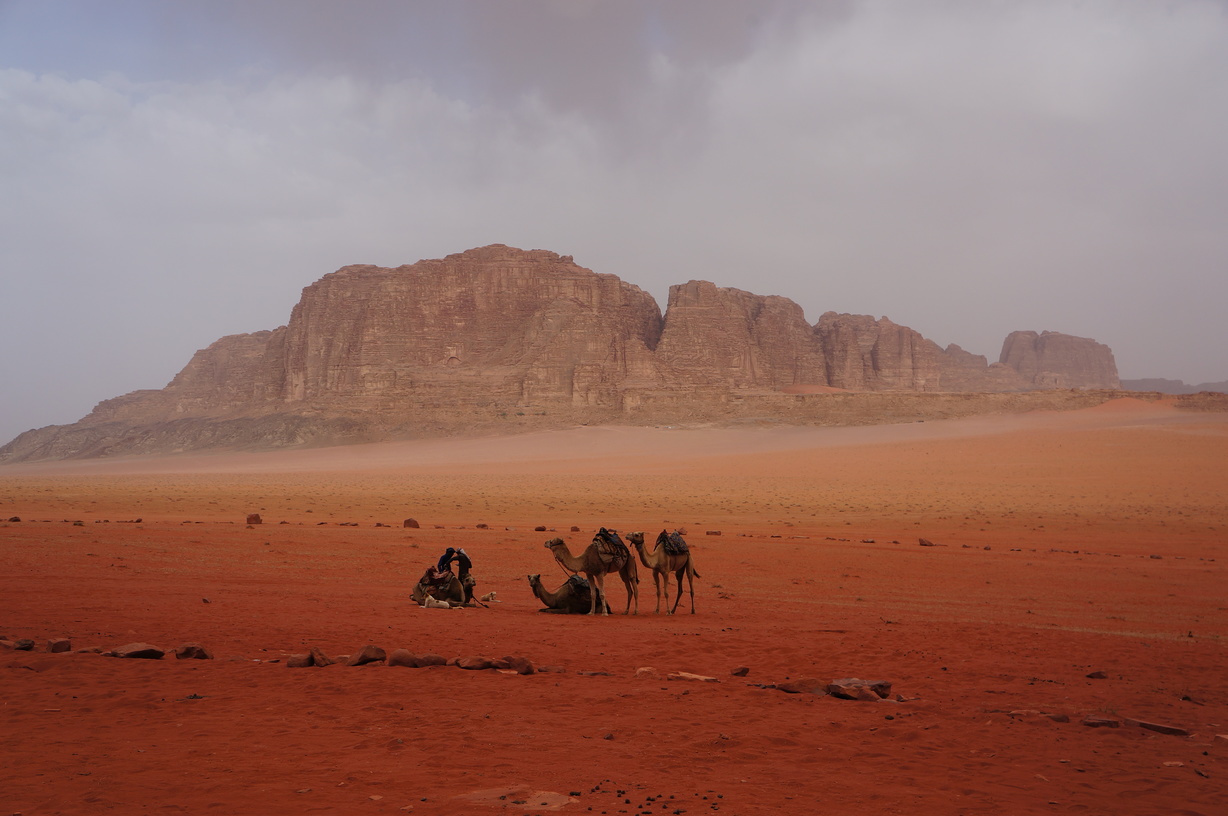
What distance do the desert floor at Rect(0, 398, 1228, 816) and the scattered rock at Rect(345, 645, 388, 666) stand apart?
19 centimetres

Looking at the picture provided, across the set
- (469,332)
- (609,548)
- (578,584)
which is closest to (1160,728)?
(609,548)

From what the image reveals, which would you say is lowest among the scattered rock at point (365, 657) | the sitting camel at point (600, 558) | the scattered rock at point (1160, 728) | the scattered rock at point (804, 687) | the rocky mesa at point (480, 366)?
the scattered rock at point (1160, 728)

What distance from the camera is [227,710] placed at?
625cm

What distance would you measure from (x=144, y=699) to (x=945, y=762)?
5.89 meters

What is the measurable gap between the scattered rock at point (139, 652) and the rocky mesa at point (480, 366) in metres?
91.6

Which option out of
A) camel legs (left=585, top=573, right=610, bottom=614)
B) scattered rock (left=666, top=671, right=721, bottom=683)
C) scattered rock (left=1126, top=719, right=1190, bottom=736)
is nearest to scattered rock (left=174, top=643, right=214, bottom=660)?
scattered rock (left=666, top=671, right=721, bottom=683)

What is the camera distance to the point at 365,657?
7.71 metres

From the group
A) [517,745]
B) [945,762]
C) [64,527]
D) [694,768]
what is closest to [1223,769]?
[945,762]

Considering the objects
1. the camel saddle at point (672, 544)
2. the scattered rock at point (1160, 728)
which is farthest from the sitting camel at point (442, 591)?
the scattered rock at point (1160, 728)

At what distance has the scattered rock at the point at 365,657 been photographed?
7684 millimetres

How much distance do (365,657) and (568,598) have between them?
4366 millimetres

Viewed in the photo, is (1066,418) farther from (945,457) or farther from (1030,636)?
(1030,636)

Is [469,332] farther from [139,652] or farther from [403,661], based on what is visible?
[403,661]

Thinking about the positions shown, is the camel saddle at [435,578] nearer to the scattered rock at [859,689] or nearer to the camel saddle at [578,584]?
the camel saddle at [578,584]
